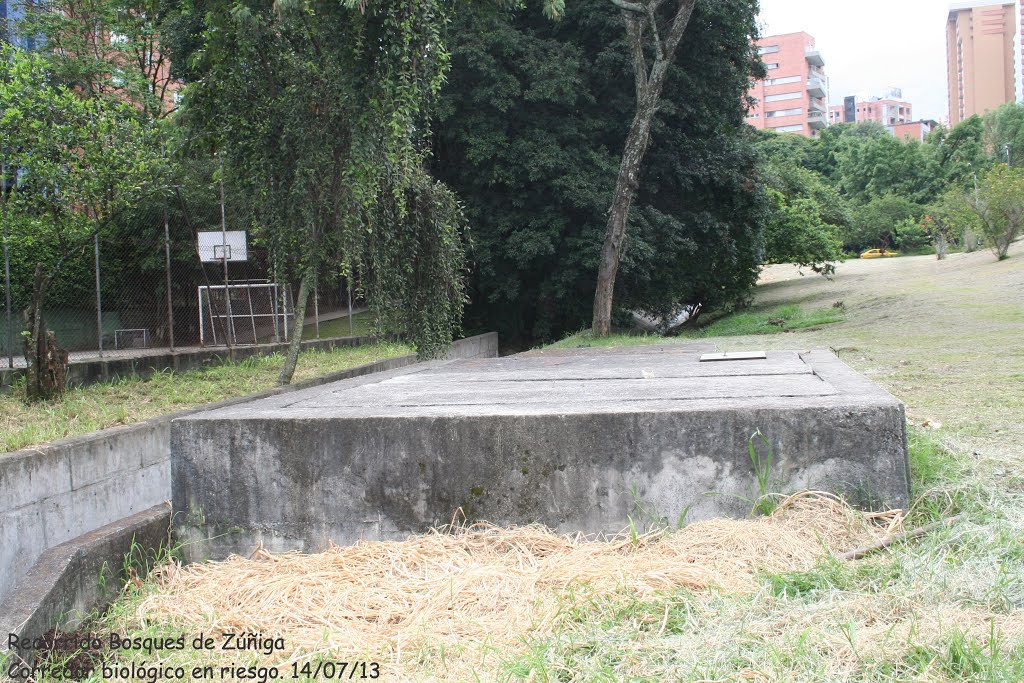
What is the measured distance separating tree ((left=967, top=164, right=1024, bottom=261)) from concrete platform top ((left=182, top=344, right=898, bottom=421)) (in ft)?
70.7

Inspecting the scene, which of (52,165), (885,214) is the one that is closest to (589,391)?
(52,165)

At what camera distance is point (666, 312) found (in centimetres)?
2158

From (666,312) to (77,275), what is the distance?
1402 cm

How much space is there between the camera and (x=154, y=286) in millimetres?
11805

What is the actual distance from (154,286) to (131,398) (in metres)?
3.09

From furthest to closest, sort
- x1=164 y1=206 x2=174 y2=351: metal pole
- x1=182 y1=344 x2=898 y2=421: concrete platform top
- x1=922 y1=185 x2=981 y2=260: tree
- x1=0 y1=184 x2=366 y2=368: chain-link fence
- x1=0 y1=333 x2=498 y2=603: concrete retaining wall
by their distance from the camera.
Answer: x1=922 y1=185 x2=981 y2=260: tree, x1=164 y1=206 x2=174 y2=351: metal pole, x1=0 y1=184 x2=366 y2=368: chain-link fence, x1=0 y1=333 x2=498 y2=603: concrete retaining wall, x1=182 y1=344 x2=898 y2=421: concrete platform top

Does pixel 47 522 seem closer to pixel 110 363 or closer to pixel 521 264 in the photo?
pixel 110 363

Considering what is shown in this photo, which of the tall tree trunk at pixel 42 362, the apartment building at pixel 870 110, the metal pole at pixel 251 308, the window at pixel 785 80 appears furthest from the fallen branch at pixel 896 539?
the apartment building at pixel 870 110

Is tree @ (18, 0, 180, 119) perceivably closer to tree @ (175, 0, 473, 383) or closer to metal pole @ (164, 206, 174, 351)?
metal pole @ (164, 206, 174, 351)

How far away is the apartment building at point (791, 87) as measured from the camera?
92.1 m

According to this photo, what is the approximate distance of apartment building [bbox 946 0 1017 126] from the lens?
10194cm

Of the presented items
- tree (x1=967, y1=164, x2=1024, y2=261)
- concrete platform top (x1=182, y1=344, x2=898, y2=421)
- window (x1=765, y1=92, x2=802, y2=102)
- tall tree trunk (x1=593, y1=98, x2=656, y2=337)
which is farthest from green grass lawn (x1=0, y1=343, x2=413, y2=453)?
window (x1=765, y1=92, x2=802, y2=102)

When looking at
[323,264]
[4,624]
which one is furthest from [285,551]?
[323,264]

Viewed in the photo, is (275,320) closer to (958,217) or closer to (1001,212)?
(1001,212)
